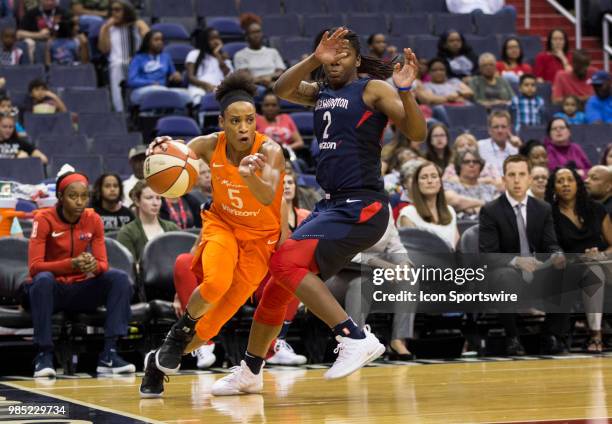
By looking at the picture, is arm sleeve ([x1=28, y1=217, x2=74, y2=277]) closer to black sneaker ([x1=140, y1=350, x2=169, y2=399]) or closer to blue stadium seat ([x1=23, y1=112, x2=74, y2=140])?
black sneaker ([x1=140, y1=350, x2=169, y2=399])

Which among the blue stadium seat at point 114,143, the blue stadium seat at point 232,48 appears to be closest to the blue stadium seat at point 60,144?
the blue stadium seat at point 114,143

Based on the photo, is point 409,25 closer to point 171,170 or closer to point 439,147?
point 439,147

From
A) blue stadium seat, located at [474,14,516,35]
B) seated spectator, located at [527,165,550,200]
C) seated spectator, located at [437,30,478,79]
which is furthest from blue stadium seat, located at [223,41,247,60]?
seated spectator, located at [527,165,550,200]

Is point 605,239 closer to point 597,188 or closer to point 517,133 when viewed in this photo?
point 597,188

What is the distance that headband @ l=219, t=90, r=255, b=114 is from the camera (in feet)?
21.2

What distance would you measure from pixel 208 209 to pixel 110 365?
197 cm

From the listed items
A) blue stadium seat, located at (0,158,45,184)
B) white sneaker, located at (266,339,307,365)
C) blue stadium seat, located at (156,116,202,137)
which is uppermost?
blue stadium seat, located at (156,116,202,137)

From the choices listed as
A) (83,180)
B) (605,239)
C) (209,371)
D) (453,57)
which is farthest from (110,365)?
(453,57)

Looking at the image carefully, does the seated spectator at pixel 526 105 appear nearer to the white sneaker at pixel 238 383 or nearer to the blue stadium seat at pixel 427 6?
the blue stadium seat at pixel 427 6

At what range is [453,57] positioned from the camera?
15430 mm

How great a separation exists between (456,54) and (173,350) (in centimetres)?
980

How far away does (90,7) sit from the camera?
15.3 metres

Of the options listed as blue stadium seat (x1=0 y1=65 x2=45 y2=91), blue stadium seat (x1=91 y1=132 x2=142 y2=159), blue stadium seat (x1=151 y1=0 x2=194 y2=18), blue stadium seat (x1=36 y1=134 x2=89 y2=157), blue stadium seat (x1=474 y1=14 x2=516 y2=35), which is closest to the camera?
blue stadium seat (x1=36 y1=134 x2=89 y2=157)

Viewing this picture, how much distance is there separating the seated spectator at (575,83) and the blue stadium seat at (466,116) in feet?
4.59
